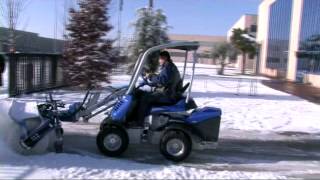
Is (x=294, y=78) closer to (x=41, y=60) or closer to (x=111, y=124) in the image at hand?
(x=41, y=60)

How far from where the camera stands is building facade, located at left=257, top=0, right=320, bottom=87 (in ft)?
131

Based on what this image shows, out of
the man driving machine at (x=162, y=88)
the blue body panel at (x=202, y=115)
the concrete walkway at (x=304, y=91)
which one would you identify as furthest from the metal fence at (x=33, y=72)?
the concrete walkway at (x=304, y=91)

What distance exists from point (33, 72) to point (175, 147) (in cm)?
1176

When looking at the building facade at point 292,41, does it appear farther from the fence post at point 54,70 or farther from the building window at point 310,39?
the fence post at point 54,70

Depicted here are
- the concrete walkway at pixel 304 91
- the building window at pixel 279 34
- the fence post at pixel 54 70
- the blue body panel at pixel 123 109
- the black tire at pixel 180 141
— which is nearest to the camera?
the black tire at pixel 180 141

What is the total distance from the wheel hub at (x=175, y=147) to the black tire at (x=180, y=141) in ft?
0.06

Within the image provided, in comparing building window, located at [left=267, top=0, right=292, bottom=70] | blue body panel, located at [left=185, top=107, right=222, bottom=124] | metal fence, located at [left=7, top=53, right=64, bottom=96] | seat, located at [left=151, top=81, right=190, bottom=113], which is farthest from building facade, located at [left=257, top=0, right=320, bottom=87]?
seat, located at [left=151, top=81, right=190, bottom=113]

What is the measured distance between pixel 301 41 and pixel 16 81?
3037 cm

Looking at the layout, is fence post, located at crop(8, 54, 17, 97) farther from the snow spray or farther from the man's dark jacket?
the man's dark jacket

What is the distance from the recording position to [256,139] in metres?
11.4

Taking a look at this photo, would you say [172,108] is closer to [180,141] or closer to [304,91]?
[180,141]

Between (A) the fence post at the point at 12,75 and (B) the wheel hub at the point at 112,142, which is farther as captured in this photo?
(A) the fence post at the point at 12,75

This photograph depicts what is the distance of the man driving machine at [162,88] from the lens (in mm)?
8703

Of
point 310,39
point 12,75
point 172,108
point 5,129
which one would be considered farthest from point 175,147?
point 310,39
